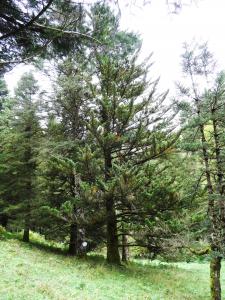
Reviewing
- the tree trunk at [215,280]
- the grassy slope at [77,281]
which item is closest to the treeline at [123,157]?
the tree trunk at [215,280]

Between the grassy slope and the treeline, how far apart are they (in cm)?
180

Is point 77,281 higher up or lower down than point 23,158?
lower down

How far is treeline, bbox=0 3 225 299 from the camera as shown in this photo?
14375mm

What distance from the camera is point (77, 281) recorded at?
1264 cm

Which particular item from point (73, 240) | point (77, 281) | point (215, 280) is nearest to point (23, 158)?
point (73, 240)

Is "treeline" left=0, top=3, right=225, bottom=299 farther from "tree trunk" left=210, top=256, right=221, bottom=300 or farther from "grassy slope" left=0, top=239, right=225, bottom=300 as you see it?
"grassy slope" left=0, top=239, right=225, bottom=300

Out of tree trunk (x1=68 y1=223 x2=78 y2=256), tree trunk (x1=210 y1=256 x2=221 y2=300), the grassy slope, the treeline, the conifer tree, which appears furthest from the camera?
→ the conifer tree

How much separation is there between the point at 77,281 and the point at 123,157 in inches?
306

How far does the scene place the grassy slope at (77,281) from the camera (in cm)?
1030

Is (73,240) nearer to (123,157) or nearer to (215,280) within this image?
(123,157)

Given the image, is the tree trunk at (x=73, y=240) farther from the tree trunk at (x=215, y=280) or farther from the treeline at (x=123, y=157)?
the tree trunk at (x=215, y=280)

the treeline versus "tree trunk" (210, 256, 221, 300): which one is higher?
the treeline

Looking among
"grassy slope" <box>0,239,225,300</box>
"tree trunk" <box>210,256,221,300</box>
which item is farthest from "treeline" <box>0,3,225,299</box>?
"grassy slope" <box>0,239,225,300</box>

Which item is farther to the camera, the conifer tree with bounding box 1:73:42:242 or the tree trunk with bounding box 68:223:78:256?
the conifer tree with bounding box 1:73:42:242
